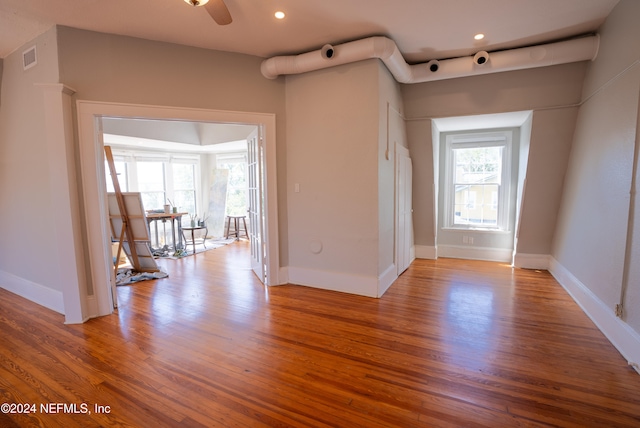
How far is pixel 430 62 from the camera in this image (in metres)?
3.69

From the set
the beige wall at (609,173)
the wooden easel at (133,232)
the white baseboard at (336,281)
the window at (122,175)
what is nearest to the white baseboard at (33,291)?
the wooden easel at (133,232)

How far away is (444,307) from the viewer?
10.6ft

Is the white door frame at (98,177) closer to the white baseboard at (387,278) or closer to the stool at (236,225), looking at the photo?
the white baseboard at (387,278)

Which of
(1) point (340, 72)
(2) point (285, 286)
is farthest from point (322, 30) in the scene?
(2) point (285, 286)

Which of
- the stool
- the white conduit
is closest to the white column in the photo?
the white conduit

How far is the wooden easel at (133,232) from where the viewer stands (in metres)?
4.36

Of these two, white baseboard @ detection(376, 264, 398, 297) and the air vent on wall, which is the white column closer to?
the air vent on wall

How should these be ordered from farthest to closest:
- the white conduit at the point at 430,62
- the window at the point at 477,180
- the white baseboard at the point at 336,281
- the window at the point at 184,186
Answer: the window at the point at 184,186 < the window at the point at 477,180 < the white baseboard at the point at 336,281 < the white conduit at the point at 430,62

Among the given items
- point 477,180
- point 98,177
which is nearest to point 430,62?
point 477,180

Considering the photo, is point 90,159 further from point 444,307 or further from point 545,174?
point 545,174

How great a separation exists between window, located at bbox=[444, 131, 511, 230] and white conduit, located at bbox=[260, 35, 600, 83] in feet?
5.73

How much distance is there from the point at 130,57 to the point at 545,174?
524cm

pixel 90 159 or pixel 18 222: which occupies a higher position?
pixel 90 159

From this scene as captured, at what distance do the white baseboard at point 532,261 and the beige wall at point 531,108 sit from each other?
10 centimetres
